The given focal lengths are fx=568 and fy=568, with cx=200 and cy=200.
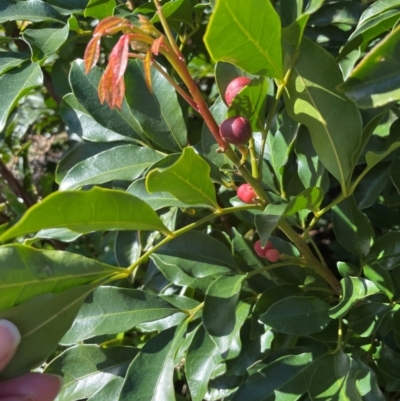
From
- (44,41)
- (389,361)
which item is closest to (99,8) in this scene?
(44,41)

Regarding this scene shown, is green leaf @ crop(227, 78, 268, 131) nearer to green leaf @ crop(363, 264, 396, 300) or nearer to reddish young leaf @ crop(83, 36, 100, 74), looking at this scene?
reddish young leaf @ crop(83, 36, 100, 74)

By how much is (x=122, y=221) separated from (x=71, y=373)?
1.53 ft

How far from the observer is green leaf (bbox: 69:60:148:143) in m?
0.90

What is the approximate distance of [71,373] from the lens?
3.18 feet

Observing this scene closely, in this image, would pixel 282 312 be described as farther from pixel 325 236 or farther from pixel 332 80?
pixel 325 236

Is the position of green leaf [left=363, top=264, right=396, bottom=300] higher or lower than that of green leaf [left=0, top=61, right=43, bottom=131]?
lower

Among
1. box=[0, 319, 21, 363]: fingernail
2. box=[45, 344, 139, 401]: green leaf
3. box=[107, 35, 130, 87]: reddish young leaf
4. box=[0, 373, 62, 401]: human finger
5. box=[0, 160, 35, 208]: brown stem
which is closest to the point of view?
box=[107, 35, 130, 87]: reddish young leaf

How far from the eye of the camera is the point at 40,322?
0.66 m

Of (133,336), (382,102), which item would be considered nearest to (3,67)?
(382,102)

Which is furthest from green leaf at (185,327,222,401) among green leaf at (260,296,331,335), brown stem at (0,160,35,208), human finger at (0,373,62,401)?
brown stem at (0,160,35,208)

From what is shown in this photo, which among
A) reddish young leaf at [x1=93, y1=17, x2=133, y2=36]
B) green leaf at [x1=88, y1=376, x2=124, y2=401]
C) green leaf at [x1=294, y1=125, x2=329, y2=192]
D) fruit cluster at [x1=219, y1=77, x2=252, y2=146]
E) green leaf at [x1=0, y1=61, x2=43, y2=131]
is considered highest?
reddish young leaf at [x1=93, y1=17, x2=133, y2=36]

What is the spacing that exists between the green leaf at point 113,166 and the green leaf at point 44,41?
173 mm

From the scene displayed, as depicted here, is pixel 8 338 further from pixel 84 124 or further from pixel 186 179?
pixel 84 124

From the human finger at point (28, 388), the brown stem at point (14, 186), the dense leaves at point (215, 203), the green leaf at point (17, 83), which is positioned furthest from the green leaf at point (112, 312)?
the brown stem at point (14, 186)
